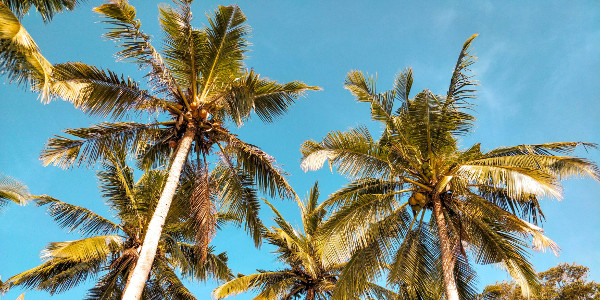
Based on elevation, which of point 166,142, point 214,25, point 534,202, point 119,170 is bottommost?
point 534,202

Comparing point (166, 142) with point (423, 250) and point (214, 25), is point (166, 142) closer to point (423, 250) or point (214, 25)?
point (214, 25)

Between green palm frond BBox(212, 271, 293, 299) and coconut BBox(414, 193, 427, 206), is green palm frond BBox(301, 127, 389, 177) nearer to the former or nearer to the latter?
coconut BBox(414, 193, 427, 206)

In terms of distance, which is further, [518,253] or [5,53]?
[518,253]

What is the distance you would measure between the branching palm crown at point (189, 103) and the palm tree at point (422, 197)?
5.46 feet

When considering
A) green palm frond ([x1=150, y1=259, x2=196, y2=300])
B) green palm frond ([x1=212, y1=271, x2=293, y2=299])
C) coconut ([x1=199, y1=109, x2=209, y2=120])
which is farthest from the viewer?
green palm frond ([x1=150, y1=259, x2=196, y2=300])

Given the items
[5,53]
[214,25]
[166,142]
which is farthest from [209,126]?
[5,53]

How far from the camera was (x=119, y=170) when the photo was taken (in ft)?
42.9

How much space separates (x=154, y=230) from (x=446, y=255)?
239 inches

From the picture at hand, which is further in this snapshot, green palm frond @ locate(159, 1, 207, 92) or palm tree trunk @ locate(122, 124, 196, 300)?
green palm frond @ locate(159, 1, 207, 92)

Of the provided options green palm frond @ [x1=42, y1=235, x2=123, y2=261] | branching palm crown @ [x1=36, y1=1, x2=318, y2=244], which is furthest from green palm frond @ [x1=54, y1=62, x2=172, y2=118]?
green palm frond @ [x1=42, y1=235, x2=123, y2=261]

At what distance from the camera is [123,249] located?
1258 centimetres

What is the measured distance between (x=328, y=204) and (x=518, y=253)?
449 cm

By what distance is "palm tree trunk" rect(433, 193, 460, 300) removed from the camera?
8.51 metres

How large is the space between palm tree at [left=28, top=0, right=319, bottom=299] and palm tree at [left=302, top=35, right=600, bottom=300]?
1.68 meters
